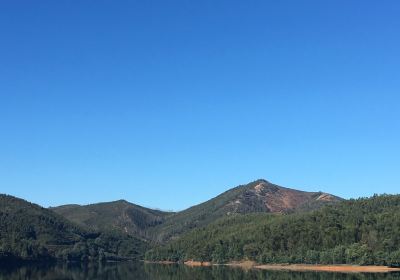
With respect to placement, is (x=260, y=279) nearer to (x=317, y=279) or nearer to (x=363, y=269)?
(x=317, y=279)

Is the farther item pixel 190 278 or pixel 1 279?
pixel 190 278

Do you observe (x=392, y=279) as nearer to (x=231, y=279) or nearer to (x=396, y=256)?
(x=231, y=279)

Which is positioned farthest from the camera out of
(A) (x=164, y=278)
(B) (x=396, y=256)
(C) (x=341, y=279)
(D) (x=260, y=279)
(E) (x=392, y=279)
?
(B) (x=396, y=256)

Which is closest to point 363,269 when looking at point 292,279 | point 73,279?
point 292,279

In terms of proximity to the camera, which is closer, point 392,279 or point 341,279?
point 392,279

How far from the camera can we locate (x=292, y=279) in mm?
154250

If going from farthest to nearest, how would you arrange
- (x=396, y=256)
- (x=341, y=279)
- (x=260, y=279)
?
(x=396, y=256) < (x=260, y=279) < (x=341, y=279)

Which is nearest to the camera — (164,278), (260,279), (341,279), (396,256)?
(341,279)

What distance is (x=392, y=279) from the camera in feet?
451

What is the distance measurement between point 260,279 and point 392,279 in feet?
122

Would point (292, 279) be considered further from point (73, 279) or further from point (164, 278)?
point (73, 279)

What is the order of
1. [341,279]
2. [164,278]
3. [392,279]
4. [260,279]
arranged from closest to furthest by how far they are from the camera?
[392,279] < [341,279] < [260,279] < [164,278]

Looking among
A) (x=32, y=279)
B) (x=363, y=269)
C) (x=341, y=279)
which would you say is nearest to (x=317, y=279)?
(x=341, y=279)

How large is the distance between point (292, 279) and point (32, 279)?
77.5 metres
